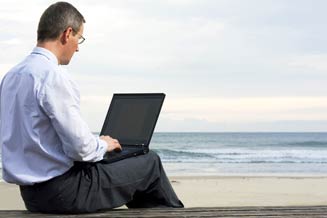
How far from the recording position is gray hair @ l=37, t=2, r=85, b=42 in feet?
9.49

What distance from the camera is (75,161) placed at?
3062mm

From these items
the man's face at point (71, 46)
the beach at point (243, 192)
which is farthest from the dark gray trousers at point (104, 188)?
the beach at point (243, 192)

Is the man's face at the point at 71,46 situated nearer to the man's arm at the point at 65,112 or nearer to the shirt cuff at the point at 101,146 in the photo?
the man's arm at the point at 65,112

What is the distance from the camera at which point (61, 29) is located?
2.91m

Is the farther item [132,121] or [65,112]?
[132,121]

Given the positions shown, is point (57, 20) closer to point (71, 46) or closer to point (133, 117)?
point (71, 46)

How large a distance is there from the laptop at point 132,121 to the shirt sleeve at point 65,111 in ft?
1.42

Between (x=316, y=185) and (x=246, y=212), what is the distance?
1194 centimetres

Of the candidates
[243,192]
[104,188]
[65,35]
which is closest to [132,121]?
[104,188]

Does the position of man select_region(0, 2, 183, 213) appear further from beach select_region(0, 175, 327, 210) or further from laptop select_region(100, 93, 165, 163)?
beach select_region(0, 175, 327, 210)

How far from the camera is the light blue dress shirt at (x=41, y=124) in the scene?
9.28ft

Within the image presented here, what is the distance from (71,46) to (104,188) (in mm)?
778

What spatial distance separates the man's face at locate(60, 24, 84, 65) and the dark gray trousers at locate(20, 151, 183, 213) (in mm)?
546

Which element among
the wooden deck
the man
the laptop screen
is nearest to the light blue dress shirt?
the man
